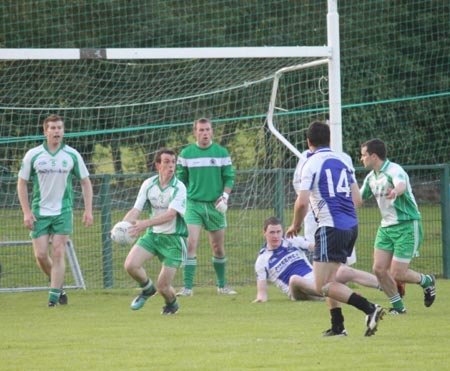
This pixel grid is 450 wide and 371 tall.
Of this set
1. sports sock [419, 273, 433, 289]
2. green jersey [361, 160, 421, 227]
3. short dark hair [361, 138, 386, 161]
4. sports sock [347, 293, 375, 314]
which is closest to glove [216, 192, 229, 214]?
green jersey [361, 160, 421, 227]

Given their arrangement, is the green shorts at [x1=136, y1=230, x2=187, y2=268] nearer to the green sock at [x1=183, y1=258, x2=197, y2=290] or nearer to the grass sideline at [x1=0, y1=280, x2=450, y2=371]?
the grass sideline at [x1=0, y1=280, x2=450, y2=371]

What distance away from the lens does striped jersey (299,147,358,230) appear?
29.0ft

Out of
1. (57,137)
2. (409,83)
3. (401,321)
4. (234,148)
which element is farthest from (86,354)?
(409,83)

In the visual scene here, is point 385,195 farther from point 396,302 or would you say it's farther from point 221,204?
point 221,204

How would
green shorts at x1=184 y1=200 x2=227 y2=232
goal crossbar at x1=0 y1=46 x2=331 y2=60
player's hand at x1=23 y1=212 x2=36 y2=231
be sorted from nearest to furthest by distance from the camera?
player's hand at x1=23 y1=212 x2=36 y2=231, goal crossbar at x1=0 y1=46 x2=331 y2=60, green shorts at x1=184 y1=200 x2=227 y2=232

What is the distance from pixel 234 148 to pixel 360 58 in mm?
7434

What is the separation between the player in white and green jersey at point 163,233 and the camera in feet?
36.0

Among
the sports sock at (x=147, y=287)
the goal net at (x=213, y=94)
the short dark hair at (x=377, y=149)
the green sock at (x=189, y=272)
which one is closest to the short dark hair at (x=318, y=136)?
the short dark hair at (x=377, y=149)

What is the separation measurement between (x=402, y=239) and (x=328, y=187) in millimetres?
2336

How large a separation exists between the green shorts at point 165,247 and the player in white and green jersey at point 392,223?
1.96 metres

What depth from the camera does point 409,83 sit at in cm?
2619

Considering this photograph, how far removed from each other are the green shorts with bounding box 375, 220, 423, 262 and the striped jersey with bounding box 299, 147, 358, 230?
85.2 inches

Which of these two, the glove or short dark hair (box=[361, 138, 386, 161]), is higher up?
short dark hair (box=[361, 138, 386, 161])

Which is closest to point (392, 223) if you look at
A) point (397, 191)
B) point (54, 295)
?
point (397, 191)
